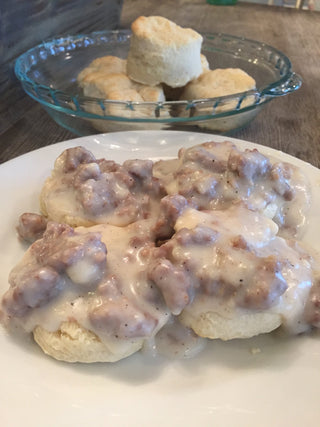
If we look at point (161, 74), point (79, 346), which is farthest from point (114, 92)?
point (79, 346)

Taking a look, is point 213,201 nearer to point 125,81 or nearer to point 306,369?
point 306,369

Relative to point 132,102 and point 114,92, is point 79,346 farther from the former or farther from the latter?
point 114,92

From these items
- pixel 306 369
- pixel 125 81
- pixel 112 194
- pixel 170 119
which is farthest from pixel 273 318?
pixel 125 81

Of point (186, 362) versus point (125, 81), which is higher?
point (125, 81)

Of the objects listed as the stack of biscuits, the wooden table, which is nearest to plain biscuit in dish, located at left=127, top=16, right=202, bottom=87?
the stack of biscuits

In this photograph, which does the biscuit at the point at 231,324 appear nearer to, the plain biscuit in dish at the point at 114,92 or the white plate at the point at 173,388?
the white plate at the point at 173,388

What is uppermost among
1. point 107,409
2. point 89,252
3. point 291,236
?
point 89,252
